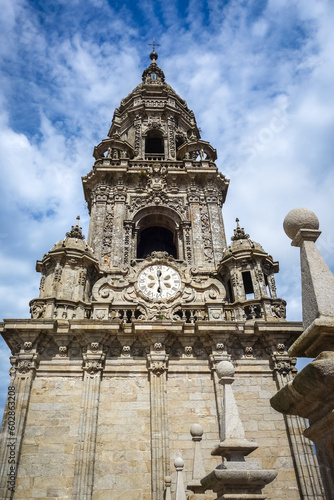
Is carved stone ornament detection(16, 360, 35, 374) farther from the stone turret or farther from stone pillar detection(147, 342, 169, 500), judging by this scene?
stone pillar detection(147, 342, 169, 500)

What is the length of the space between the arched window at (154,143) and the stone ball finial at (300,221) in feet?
75.6

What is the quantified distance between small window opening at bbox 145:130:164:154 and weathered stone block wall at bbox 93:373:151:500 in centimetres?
1814

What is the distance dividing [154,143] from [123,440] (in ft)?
67.8

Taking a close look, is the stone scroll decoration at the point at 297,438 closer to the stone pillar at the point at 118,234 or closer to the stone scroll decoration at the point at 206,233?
the stone scroll decoration at the point at 206,233

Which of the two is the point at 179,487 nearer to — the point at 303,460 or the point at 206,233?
the point at 303,460

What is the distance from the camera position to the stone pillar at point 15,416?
36.5ft

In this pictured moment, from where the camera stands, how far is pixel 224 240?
20750 millimetres

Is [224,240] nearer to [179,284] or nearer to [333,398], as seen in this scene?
[179,284]

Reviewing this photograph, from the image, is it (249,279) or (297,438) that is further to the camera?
(249,279)

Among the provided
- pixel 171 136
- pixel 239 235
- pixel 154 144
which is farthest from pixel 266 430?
pixel 154 144

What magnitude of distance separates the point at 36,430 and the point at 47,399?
95 cm

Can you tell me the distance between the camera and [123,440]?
1214 centimetres

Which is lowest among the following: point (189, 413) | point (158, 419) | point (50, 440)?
point (50, 440)

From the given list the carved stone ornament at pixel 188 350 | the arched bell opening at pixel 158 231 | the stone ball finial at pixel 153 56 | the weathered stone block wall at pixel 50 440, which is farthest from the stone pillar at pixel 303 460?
the stone ball finial at pixel 153 56
